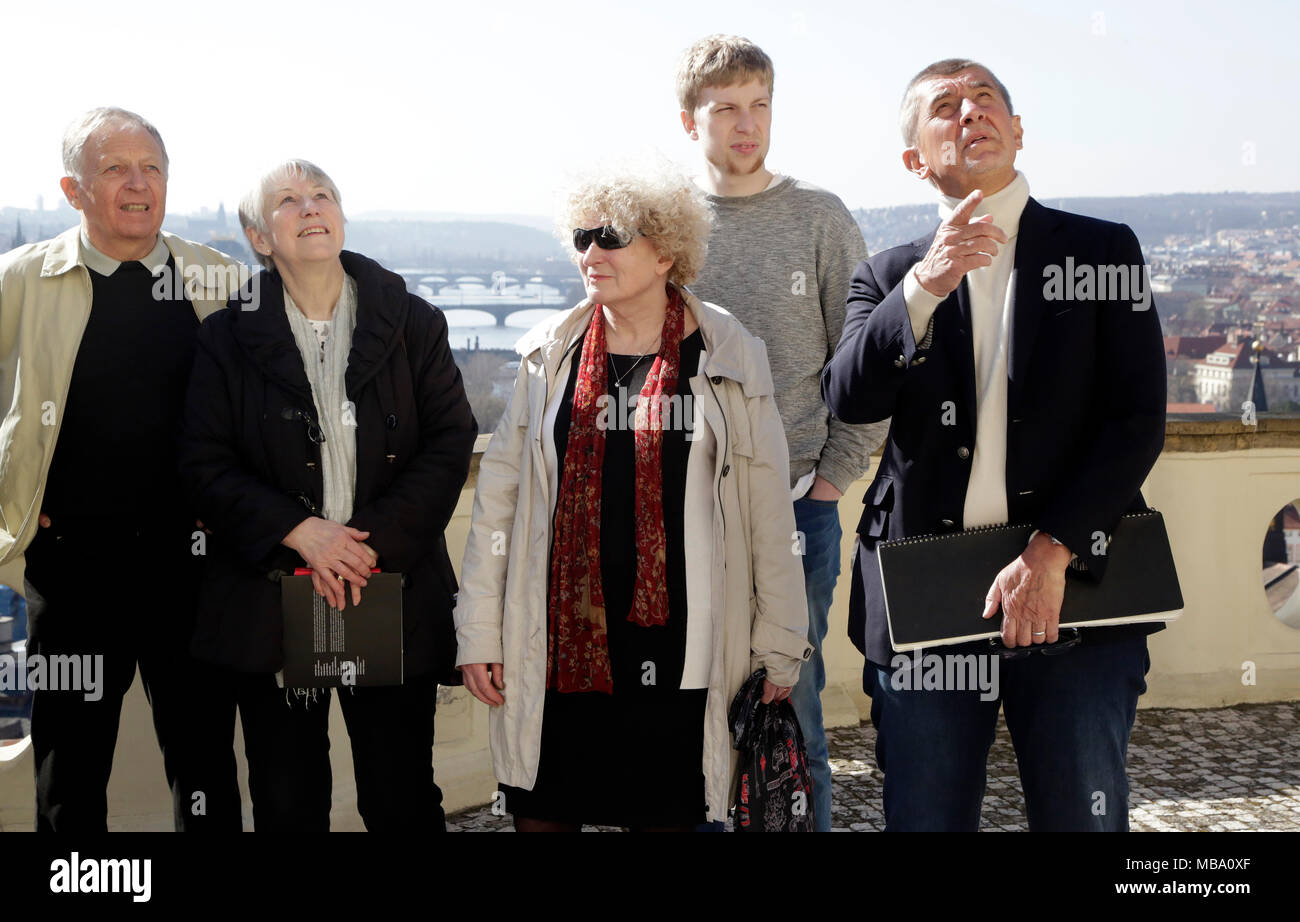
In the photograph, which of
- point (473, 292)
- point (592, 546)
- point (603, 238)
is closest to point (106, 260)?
point (603, 238)

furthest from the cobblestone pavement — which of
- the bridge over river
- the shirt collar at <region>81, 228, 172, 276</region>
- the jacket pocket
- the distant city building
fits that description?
the distant city building

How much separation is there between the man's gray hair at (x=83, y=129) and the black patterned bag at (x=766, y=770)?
1915 mm

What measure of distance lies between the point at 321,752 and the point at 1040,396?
169 cm

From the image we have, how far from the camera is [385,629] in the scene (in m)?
2.57

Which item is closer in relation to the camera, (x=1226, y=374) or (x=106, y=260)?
(x=106, y=260)

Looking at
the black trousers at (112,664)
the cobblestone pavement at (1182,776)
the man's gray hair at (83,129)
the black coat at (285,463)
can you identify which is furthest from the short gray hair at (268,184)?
the cobblestone pavement at (1182,776)

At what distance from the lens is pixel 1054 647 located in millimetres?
2043

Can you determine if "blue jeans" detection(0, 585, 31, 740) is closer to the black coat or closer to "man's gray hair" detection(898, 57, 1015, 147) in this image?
the black coat

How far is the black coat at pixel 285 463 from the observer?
2.52m

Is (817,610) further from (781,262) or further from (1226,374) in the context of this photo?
(1226,374)
